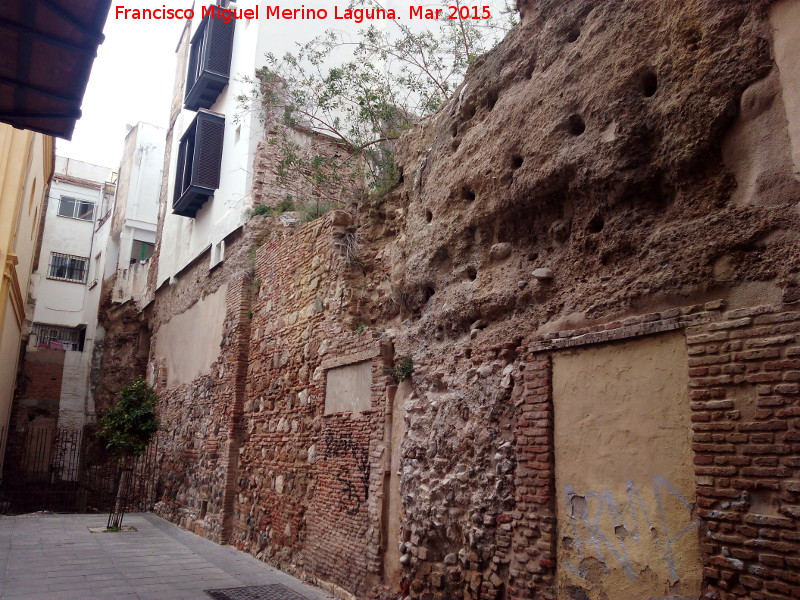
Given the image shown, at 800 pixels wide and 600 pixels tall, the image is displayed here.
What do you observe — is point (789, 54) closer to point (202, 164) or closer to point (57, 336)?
point (202, 164)

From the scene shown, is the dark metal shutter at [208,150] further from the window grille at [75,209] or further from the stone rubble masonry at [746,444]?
the window grille at [75,209]

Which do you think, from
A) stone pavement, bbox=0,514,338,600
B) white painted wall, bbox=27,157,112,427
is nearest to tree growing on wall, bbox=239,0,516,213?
stone pavement, bbox=0,514,338,600

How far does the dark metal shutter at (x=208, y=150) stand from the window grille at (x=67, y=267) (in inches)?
509

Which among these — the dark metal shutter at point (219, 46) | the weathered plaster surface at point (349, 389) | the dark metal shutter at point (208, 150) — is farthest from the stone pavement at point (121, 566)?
the dark metal shutter at point (219, 46)

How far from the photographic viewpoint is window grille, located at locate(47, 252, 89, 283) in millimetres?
24188

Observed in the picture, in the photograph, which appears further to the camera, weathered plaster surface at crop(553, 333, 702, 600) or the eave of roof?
the eave of roof

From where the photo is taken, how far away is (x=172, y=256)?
52.3 feet

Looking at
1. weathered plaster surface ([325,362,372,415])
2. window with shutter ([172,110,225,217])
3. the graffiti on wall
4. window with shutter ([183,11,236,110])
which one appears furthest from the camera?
window with shutter ([183,11,236,110])

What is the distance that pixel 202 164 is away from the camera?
13820 millimetres

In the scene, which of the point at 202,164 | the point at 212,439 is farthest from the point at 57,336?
the point at 212,439

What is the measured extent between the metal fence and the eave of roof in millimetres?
10305

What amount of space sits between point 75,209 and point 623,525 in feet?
86.1

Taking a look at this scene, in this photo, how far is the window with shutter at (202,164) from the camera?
1377cm

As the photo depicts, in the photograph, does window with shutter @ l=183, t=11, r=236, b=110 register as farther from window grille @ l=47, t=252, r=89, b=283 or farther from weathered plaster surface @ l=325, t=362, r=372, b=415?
window grille @ l=47, t=252, r=89, b=283
